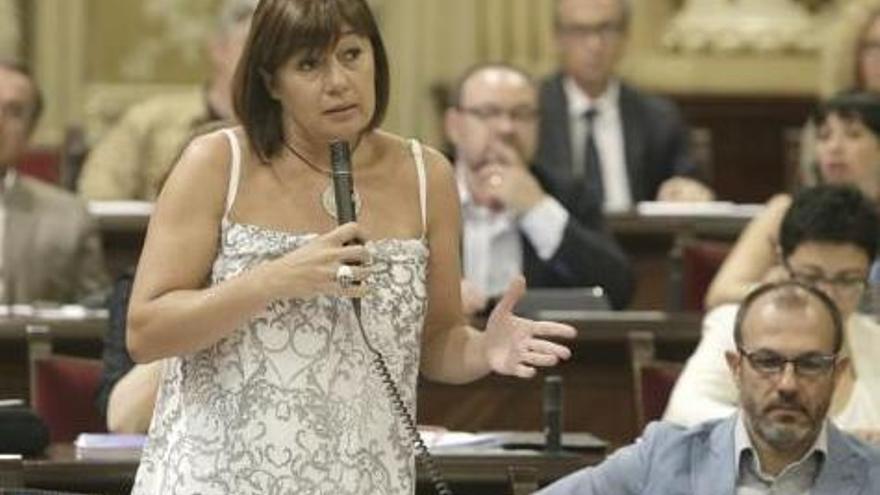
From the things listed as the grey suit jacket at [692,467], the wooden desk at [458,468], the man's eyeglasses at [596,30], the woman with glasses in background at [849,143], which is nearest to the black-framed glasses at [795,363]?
the grey suit jacket at [692,467]

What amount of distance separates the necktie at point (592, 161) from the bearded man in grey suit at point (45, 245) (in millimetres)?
1859

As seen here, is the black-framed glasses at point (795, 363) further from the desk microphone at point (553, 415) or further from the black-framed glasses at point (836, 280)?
the black-framed glasses at point (836, 280)

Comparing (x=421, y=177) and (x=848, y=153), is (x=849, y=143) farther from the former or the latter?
(x=421, y=177)

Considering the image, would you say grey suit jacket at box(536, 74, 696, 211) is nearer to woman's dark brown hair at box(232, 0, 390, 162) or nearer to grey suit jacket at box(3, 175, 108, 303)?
grey suit jacket at box(3, 175, 108, 303)

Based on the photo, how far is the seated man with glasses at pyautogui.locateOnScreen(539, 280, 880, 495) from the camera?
4.71 meters

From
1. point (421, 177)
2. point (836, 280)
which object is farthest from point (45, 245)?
point (421, 177)

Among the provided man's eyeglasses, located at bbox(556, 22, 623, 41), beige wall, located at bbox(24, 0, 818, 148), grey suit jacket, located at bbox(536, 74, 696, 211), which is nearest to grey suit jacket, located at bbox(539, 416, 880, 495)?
grey suit jacket, located at bbox(536, 74, 696, 211)

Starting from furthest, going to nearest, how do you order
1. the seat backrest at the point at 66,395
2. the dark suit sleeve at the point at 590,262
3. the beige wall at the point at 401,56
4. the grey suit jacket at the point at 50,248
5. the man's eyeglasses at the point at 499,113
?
1. the beige wall at the point at 401,56
2. the man's eyeglasses at the point at 499,113
3. the grey suit jacket at the point at 50,248
4. the dark suit sleeve at the point at 590,262
5. the seat backrest at the point at 66,395

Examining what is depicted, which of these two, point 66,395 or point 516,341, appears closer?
point 516,341

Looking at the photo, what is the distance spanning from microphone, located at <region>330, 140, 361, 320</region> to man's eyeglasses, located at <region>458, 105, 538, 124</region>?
4133 mm

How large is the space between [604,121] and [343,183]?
5366 mm

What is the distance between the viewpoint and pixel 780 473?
4.85 meters

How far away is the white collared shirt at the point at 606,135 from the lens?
29.1 feet

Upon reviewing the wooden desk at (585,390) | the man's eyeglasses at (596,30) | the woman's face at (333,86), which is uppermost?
the woman's face at (333,86)
